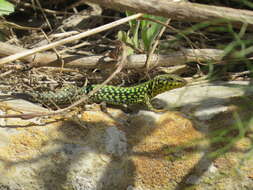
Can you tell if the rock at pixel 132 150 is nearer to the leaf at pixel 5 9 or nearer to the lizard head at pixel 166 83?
the lizard head at pixel 166 83

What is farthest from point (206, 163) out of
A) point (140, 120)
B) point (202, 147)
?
point (140, 120)

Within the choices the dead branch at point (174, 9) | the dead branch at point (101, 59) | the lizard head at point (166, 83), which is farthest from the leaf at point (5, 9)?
the lizard head at point (166, 83)

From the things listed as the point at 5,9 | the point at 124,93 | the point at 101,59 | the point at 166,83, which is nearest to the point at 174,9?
the point at 101,59

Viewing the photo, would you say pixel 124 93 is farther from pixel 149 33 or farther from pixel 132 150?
pixel 132 150

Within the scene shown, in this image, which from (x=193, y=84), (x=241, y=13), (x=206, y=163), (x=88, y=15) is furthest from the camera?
(x=88, y=15)

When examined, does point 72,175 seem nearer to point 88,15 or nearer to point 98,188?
point 98,188

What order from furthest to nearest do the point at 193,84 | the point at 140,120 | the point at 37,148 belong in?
the point at 193,84 → the point at 140,120 → the point at 37,148

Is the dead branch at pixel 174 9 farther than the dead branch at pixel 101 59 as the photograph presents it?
No
